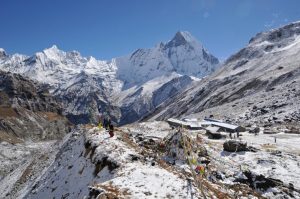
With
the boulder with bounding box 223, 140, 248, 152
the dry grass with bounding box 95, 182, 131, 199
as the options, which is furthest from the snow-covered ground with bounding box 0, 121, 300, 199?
the boulder with bounding box 223, 140, 248, 152

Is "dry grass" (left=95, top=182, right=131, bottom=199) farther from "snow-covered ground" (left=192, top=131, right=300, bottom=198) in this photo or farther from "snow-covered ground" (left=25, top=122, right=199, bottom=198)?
"snow-covered ground" (left=192, top=131, right=300, bottom=198)

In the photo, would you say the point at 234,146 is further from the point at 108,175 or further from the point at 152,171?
the point at 108,175

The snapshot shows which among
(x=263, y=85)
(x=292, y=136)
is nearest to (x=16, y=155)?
(x=263, y=85)

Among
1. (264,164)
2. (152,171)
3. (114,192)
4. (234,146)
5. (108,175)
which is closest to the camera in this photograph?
(114,192)

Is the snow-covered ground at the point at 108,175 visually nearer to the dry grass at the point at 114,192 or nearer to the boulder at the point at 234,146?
the dry grass at the point at 114,192

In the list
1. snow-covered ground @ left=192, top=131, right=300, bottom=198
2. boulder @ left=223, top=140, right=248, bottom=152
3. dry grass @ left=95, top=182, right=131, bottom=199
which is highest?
boulder @ left=223, top=140, right=248, bottom=152

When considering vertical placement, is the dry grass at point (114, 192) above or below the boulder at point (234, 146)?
below

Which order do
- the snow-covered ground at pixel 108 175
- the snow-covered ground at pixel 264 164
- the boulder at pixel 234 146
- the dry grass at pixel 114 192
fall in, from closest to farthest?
the dry grass at pixel 114 192
the snow-covered ground at pixel 108 175
the snow-covered ground at pixel 264 164
the boulder at pixel 234 146

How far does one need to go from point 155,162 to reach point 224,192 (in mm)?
5290

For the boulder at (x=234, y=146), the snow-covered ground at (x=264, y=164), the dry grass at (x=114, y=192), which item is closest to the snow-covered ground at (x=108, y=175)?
the dry grass at (x=114, y=192)

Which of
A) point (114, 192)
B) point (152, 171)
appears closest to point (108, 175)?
point (152, 171)

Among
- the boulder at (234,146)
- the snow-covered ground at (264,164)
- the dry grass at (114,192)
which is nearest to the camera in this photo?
the dry grass at (114,192)

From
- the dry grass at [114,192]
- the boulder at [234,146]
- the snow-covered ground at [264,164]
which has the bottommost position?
the dry grass at [114,192]

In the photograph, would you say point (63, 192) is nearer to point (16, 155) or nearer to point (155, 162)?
point (155, 162)
